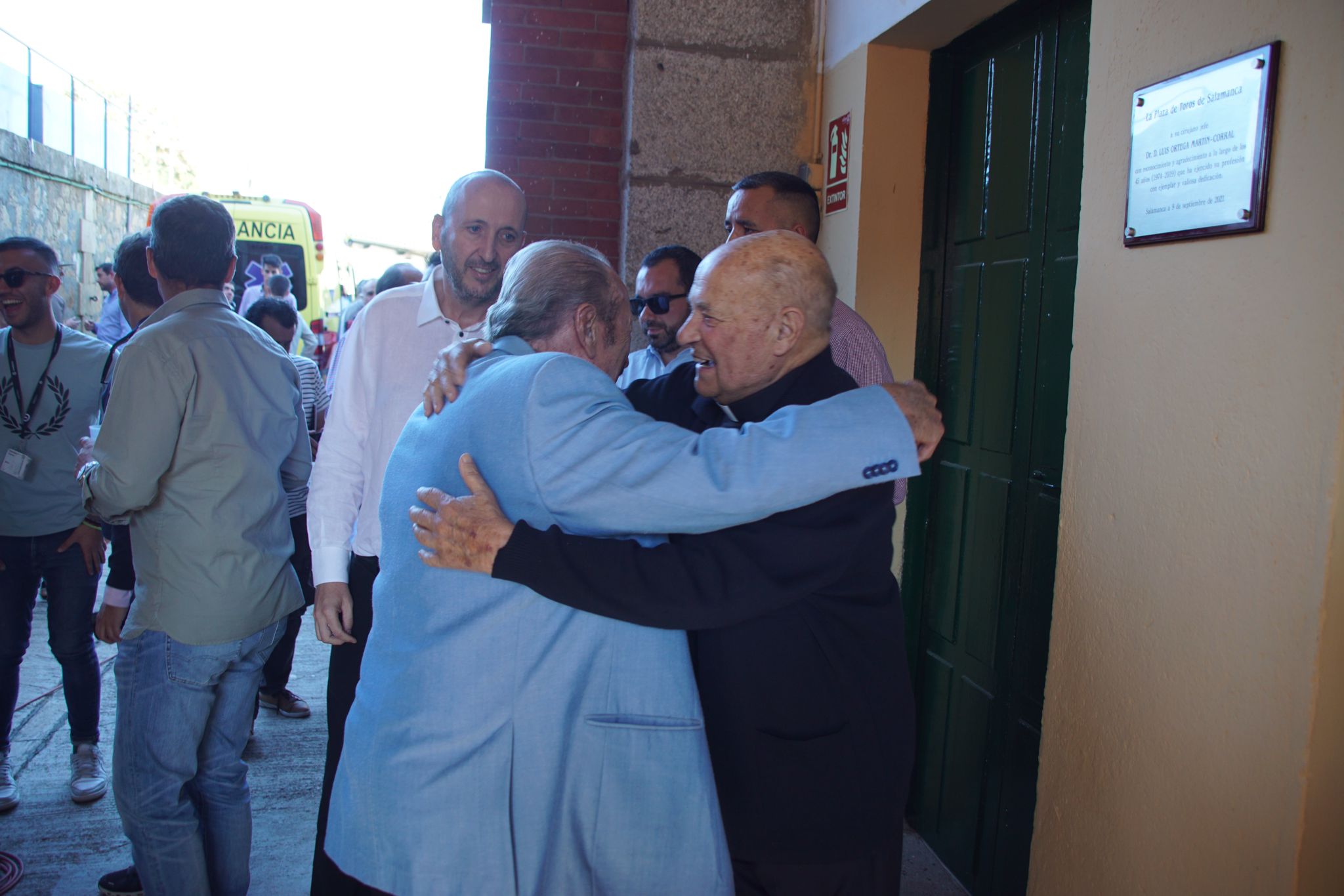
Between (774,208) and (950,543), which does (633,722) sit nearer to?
(774,208)

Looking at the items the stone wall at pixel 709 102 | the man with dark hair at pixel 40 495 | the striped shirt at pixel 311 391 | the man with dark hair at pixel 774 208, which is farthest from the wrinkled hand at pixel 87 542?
the man with dark hair at pixel 774 208

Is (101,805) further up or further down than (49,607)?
further down

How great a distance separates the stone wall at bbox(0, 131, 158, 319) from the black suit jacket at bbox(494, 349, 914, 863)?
12.9m

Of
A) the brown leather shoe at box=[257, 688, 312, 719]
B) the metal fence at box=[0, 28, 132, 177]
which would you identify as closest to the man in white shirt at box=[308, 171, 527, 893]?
the brown leather shoe at box=[257, 688, 312, 719]

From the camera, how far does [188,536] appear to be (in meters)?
2.67

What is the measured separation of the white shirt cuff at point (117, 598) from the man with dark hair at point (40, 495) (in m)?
0.68

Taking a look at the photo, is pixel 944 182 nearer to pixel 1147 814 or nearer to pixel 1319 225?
pixel 1319 225

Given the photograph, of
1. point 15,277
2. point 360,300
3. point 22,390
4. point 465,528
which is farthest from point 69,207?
point 465,528

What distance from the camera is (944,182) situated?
349 cm

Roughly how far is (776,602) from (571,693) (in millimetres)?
344

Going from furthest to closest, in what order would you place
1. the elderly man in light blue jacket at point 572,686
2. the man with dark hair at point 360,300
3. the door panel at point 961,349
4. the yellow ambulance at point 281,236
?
the yellow ambulance at point 281,236
the man with dark hair at point 360,300
the door panel at point 961,349
the elderly man in light blue jacket at point 572,686

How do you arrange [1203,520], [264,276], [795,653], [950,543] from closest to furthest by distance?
[795,653] → [1203,520] → [950,543] → [264,276]

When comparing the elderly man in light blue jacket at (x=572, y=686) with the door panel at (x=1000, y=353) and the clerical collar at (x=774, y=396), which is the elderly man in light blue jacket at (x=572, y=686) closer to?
the clerical collar at (x=774, y=396)

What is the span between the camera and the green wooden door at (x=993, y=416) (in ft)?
9.05
